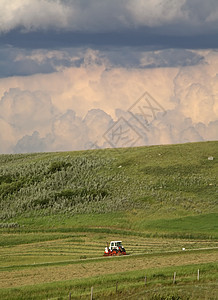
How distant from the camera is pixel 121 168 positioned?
136750 millimetres

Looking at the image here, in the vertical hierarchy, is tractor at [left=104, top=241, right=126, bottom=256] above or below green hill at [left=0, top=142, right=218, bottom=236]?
below

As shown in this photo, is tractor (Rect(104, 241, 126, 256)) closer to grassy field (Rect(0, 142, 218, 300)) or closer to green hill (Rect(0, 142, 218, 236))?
grassy field (Rect(0, 142, 218, 300))

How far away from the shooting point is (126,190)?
12006 cm

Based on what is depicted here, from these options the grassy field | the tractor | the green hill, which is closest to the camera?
the grassy field

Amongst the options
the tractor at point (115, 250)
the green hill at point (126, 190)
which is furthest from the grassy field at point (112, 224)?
the tractor at point (115, 250)

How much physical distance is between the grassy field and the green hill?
22 centimetres

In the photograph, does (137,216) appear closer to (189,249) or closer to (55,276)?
(189,249)

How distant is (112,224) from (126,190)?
21869 millimetres

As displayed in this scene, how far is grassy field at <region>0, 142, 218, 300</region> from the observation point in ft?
160

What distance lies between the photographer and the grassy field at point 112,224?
4888 centimetres

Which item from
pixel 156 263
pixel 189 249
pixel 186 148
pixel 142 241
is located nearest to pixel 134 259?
pixel 156 263

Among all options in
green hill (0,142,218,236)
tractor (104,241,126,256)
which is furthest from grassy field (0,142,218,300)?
tractor (104,241,126,256)

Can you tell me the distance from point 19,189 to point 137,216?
1607 inches

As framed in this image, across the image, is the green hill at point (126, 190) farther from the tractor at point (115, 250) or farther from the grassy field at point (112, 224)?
the tractor at point (115, 250)
